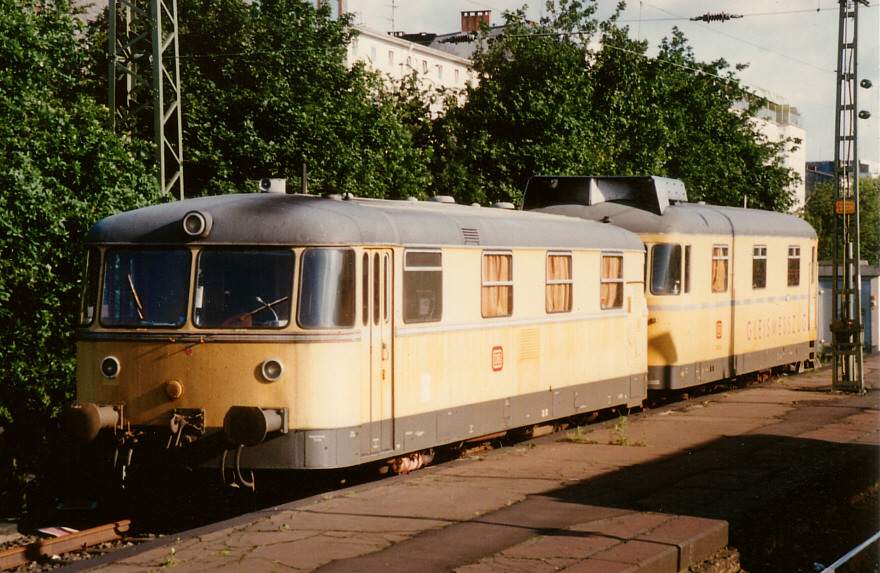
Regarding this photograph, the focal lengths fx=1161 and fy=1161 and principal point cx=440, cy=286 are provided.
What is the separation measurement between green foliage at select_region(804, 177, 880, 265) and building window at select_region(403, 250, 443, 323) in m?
72.2

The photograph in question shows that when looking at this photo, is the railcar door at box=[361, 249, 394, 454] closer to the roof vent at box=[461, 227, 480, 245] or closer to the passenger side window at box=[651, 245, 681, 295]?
the roof vent at box=[461, 227, 480, 245]

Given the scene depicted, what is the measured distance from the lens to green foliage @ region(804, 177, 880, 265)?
83231 millimetres

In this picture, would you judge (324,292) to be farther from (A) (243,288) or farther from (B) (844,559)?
(B) (844,559)

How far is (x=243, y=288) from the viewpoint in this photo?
10.5m

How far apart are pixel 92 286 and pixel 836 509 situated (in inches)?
300

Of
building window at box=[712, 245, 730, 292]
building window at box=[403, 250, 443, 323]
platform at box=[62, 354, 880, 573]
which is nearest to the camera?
platform at box=[62, 354, 880, 573]

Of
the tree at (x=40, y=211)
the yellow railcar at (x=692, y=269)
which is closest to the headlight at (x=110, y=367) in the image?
the tree at (x=40, y=211)

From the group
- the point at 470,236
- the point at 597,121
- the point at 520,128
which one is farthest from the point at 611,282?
the point at 597,121

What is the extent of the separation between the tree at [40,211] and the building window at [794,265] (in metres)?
13.0

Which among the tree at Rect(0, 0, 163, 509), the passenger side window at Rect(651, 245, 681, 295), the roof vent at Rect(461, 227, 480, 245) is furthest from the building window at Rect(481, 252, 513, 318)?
the tree at Rect(0, 0, 163, 509)

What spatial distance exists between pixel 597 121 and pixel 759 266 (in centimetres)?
1988

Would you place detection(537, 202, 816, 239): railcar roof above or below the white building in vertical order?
below

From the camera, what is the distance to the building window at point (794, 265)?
23.4m

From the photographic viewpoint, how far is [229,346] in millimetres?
10289
